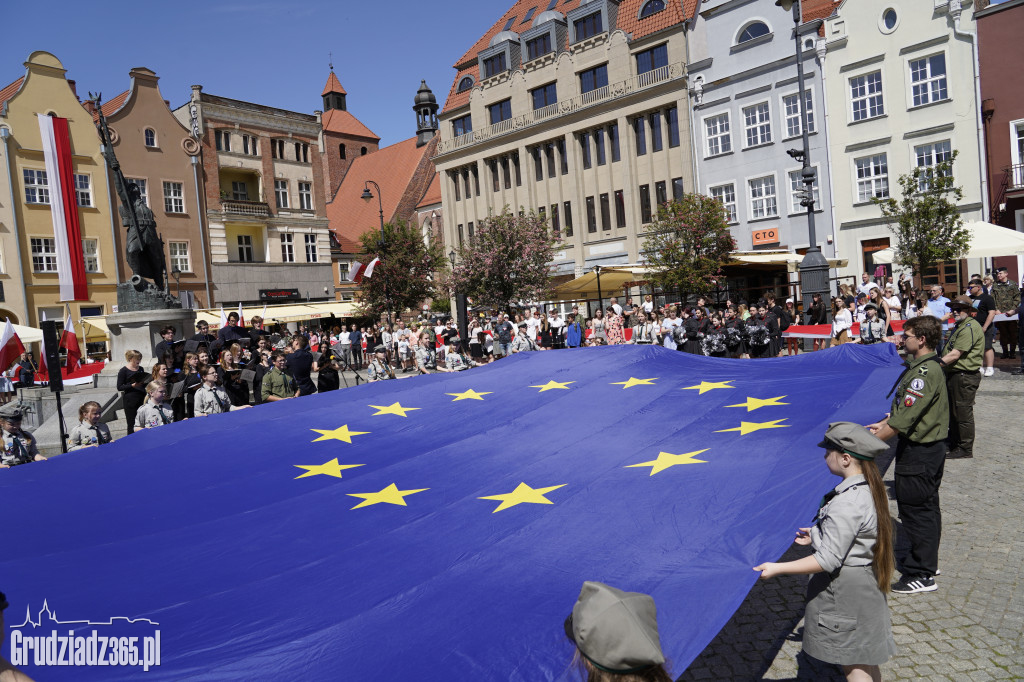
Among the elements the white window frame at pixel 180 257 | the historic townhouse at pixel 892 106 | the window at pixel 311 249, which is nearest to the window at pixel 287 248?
the window at pixel 311 249

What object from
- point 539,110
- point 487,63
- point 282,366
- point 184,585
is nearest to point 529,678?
point 184,585

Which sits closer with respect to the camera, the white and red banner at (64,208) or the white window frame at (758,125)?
the white window frame at (758,125)

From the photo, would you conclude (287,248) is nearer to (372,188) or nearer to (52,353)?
(372,188)

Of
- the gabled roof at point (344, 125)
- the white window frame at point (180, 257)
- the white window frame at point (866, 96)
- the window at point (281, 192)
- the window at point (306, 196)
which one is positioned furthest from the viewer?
the gabled roof at point (344, 125)

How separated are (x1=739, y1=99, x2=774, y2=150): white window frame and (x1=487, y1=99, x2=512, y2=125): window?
16.1 m

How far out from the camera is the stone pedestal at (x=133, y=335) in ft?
59.3

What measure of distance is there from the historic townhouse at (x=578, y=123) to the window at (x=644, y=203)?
0.25 ft

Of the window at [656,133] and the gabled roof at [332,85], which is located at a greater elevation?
the gabled roof at [332,85]

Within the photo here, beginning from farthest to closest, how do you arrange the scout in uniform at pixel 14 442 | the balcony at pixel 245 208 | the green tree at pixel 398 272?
1. the balcony at pixel 245 208
2. the green tree at pixel 398 272
3. the scout in uniform at pixel 14 442

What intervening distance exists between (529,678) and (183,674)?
1.62 meters

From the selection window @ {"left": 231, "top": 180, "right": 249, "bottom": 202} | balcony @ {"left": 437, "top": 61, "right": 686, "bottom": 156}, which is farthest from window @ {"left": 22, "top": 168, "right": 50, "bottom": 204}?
balcony @ {"left": 437, "top": 61, "right": 686, "bottom": 156}

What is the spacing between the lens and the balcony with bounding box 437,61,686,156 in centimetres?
3950

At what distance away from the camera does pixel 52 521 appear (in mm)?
5719

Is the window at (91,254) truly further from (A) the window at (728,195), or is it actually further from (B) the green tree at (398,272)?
(A) the window at (728,195)
